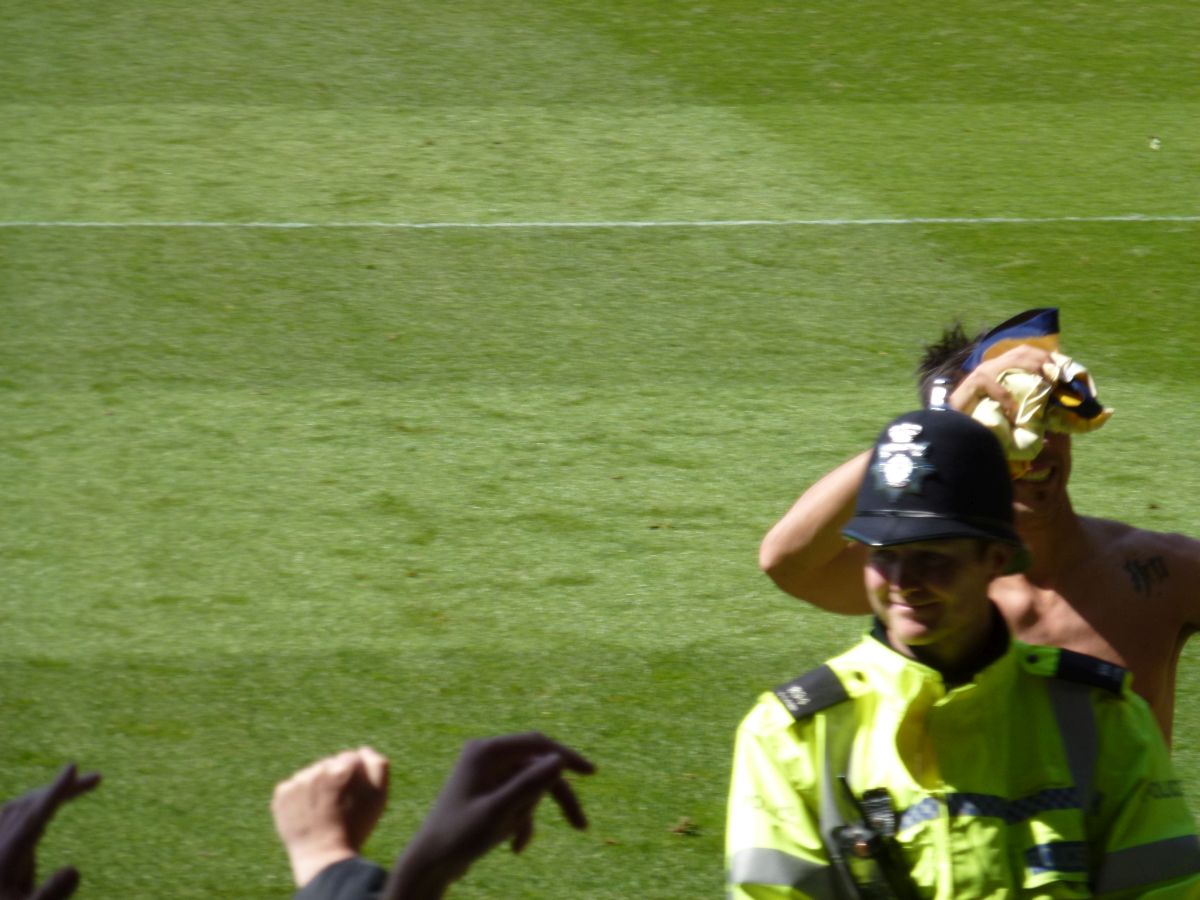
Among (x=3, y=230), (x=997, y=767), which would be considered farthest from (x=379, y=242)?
(x=997, y=767)

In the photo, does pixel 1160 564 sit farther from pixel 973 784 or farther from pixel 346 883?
pixel 346 883

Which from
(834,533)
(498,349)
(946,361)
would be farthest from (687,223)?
(834,533)

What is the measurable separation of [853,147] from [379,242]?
3.40 m

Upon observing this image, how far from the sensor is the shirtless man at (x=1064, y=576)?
11.4ft

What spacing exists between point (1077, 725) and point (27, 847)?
1522 millimetres

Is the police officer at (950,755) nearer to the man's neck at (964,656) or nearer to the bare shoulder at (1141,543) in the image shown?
the man's neck at (964,656)

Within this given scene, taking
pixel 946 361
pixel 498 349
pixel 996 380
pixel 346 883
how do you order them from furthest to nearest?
pixel 498 349 < pixel 946 361 < pixel 996 380 < pixel 346 883

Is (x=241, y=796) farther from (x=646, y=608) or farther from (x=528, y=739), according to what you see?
(x=528, y=739)

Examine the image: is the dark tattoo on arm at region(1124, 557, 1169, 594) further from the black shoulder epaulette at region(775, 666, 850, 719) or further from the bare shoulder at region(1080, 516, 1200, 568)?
the black shoulder epaulette at region(775, 666, 850, 719)

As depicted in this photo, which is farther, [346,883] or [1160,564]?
[1160,564]

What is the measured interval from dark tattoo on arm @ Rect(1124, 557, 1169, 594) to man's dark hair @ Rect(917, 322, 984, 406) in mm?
491

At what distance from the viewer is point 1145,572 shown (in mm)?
3557

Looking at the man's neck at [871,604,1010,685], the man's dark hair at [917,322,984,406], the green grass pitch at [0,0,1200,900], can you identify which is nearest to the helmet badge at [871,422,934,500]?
the man's neck at [871,604,1010,685]

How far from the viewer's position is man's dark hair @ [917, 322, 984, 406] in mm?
3719
